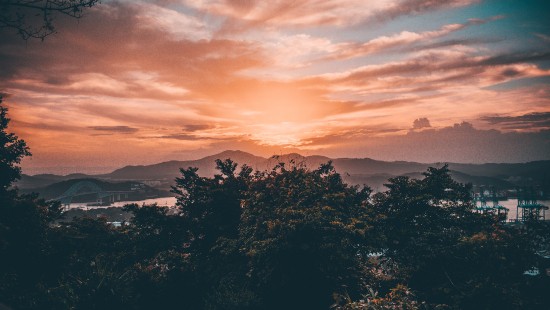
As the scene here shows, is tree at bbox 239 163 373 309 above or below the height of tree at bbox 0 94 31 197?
below

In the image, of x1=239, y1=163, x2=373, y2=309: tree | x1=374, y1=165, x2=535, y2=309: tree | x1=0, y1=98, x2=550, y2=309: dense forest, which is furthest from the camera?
x1=239, y1=163, x2=373, y2=309: tree

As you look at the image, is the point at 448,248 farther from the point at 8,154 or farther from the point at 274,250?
the point at 8,154

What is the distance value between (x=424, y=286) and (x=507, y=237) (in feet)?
16.6

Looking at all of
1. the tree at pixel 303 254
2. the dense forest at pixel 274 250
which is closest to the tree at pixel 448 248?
the dense forest at pixel 274 250

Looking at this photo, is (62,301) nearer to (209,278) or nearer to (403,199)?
(209,278)

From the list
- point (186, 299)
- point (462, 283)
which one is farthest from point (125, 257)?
point (462, 283)

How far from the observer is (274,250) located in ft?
50.6

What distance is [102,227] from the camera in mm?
25609

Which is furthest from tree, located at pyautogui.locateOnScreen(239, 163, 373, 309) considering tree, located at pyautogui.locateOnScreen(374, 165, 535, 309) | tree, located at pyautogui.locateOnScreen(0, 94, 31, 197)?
tree, located at pyautogui.locateOnScreen(0, 94, 31, 197)

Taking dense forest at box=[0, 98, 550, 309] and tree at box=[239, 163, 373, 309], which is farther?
tree at box=[239, 163, 373, 309]

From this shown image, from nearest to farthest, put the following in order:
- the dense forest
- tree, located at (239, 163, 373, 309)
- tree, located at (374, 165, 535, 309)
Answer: tree, located at (374, 165, 535, 309)
the dense forest
tree, located at (239, 163, 373, 309)

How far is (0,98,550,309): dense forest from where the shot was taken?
1489 cm

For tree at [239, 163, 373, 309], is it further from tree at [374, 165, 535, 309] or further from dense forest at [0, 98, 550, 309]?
tree at [374, 165, 535, 309]

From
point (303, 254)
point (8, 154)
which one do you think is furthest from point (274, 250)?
point (8, 154)
